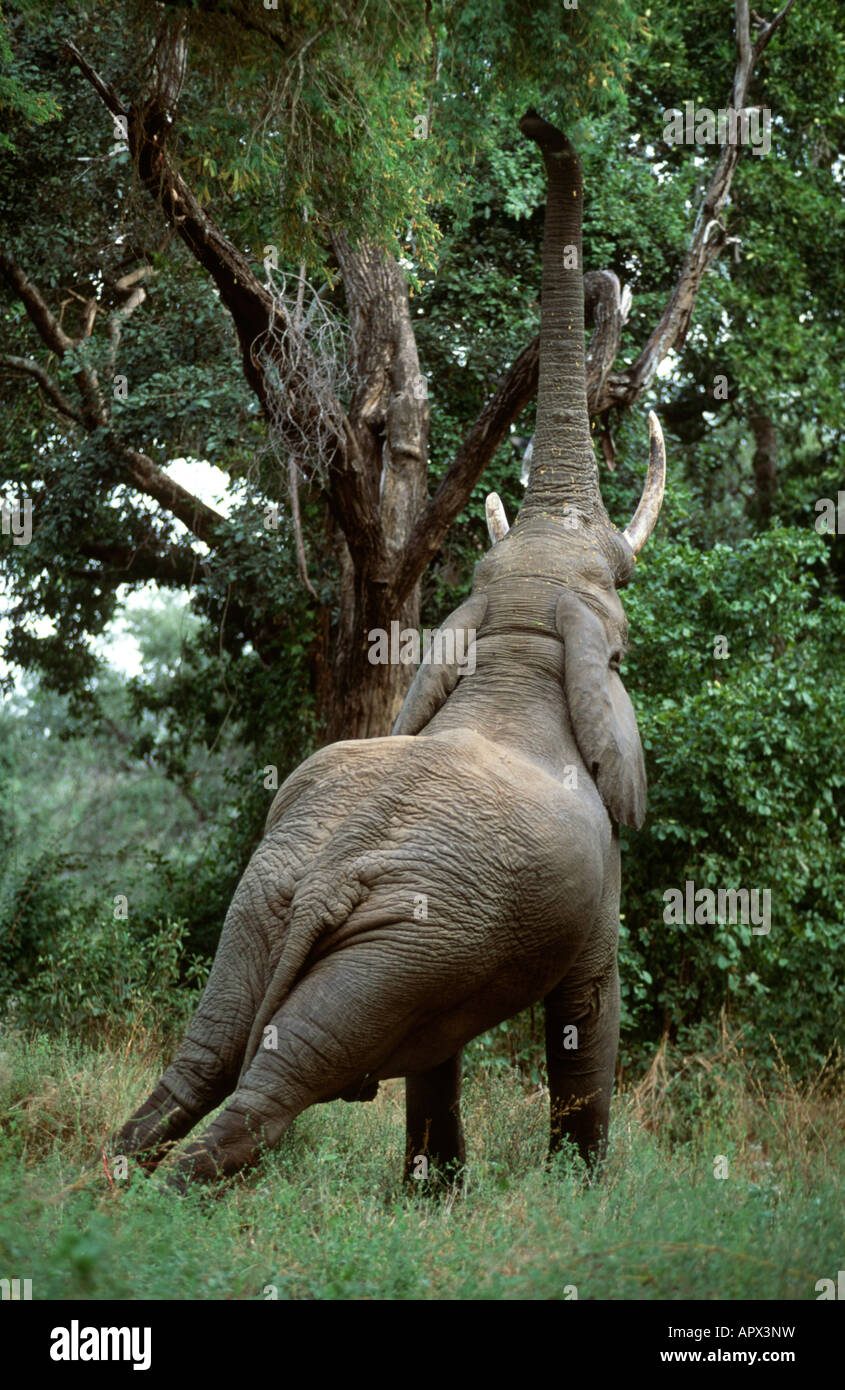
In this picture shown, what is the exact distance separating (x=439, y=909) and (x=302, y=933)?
45cm

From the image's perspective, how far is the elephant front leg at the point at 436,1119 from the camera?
5637 mm

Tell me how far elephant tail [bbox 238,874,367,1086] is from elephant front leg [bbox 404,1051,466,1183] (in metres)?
1.36

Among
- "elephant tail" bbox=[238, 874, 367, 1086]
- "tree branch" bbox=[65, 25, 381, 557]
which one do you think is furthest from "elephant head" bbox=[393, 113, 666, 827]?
"tree branch" bbox=[65, 25, 381, 557]

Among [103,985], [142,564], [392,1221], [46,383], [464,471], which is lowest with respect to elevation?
[392,1221]

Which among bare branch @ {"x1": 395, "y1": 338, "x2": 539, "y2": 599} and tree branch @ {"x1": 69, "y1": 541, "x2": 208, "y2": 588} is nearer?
bare branch @ {"x1": 395, "y1": 338, "x2": 539, "y2": 599}

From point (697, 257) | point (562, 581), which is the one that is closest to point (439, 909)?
point (562, 581)

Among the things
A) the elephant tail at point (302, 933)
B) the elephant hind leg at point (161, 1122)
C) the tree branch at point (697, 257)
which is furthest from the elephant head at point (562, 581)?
the tree branch at point (697, 257)

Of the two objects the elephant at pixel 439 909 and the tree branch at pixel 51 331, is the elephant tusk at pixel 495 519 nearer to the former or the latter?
the elephant at pixel 439 909

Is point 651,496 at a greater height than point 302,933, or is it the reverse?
point 651,496

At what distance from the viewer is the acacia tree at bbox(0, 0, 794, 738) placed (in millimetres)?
6344

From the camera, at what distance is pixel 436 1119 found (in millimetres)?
5656

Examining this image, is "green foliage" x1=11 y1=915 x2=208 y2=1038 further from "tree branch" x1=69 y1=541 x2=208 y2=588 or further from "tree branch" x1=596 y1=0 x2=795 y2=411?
"tree branch" x1=596 y1=0 x2=795 y2=411

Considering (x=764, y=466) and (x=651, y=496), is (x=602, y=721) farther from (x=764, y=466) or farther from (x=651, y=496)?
(x=764, y=466)

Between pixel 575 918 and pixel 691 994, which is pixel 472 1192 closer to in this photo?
pixel 575 918
